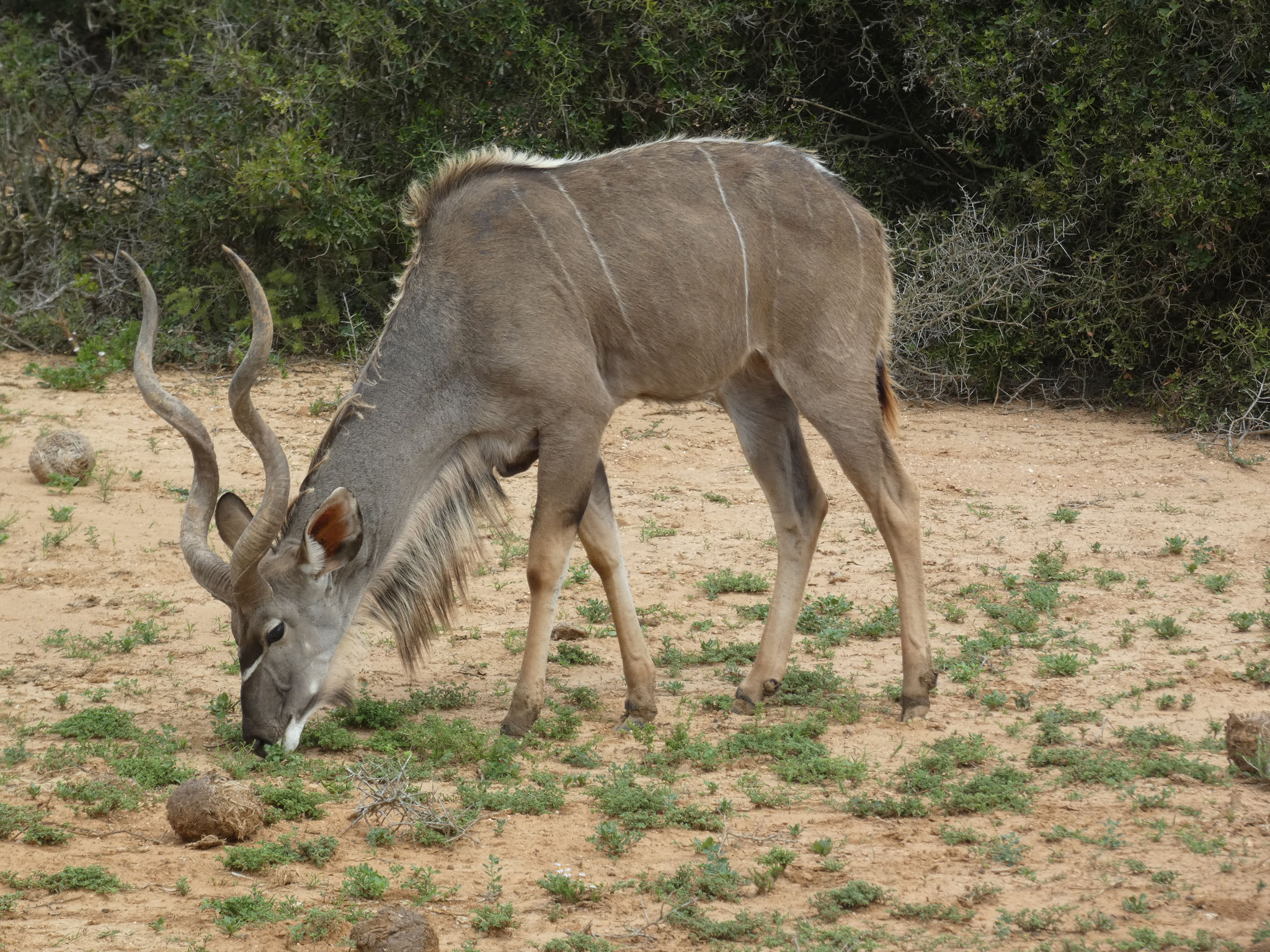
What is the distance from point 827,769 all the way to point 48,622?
3244 millimetres

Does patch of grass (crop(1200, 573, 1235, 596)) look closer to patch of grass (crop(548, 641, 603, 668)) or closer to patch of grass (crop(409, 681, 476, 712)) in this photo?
patch of grass (crop(548, 641, 603, 668))

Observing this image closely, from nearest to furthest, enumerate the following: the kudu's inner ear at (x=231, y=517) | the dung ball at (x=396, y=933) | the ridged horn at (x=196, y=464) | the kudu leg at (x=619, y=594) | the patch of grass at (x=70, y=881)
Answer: the dung ball at (x=396, y=933), the patch of grass at (x=70, y=881), the ridged horn at (x=196, y=464), the kudu's inner ear at (x=231, y=517), the kudu leg at (x=619, y=594)

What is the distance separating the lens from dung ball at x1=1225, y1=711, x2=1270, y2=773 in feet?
13.1

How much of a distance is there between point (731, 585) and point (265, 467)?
97.9 inches

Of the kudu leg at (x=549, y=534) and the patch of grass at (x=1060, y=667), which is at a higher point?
the kudu leg at (x=549, y=534)

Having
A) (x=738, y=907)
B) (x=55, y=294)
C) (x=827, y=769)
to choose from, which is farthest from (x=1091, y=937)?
(x=55, y=294)

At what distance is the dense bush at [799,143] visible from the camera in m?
8.06

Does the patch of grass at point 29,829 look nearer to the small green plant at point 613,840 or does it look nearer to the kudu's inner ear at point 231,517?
the kudu's inner ear at point 231,517

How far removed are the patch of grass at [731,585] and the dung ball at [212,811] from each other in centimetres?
274

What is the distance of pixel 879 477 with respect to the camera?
5016mm

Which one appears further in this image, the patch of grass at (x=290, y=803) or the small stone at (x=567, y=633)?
the small stone at (x=567, y=633)

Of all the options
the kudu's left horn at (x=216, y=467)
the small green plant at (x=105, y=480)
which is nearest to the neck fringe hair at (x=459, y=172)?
the kudu's left horn at (x=216, y=467)

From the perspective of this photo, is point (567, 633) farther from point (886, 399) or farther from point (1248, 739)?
point (1248, 739)

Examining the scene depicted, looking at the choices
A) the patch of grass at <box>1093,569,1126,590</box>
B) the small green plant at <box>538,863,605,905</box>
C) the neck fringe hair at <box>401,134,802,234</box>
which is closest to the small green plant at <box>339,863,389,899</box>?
the small green plant at <box>538,863,605,905</box>
